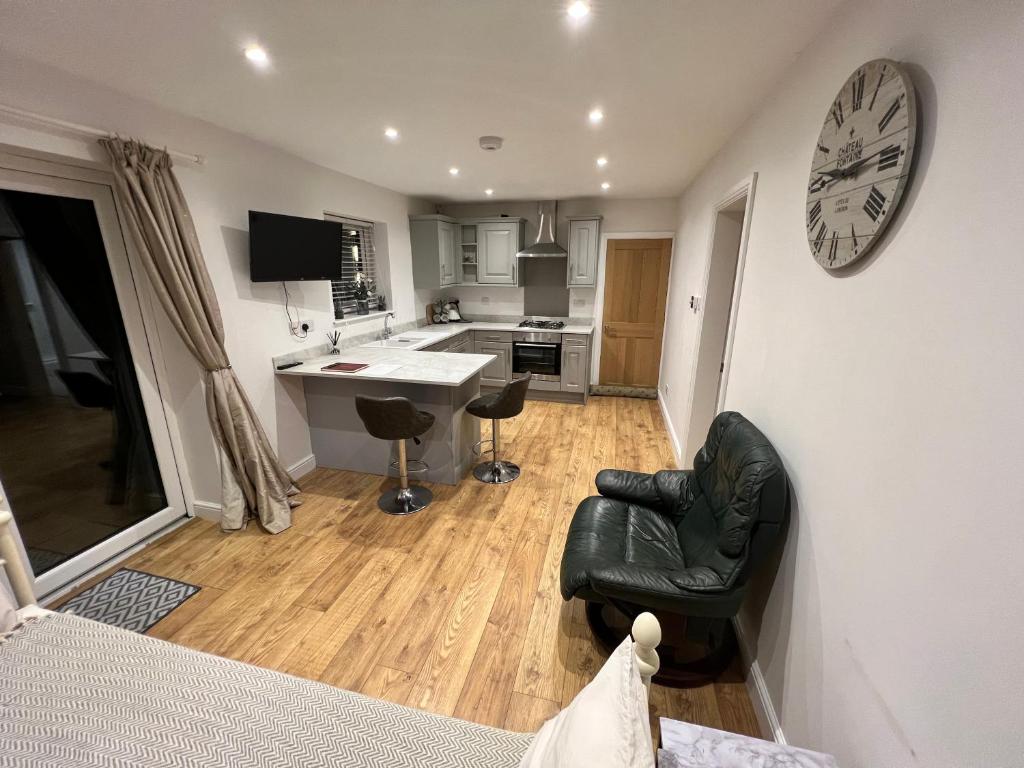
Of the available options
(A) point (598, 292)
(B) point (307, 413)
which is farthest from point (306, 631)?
(A) point (598, 292)

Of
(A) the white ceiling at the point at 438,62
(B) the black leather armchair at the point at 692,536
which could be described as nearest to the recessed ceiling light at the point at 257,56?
(A) the white ceiling at the point at 438,62

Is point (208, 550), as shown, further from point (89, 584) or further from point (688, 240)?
point (688, 240)

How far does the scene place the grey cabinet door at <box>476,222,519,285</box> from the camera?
17.3 ft

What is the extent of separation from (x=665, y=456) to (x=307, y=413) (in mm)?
3253

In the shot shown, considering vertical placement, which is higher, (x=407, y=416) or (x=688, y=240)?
(x=688, y=240)

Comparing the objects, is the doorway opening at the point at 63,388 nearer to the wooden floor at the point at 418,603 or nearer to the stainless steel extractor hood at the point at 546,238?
the wooden floor at the point at 418,603

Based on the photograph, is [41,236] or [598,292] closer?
[41,236]

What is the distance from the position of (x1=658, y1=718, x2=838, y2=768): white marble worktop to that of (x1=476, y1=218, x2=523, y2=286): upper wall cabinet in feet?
16.3

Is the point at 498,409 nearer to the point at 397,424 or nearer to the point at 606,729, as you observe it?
the point at 397,424

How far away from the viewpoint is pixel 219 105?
217 cm

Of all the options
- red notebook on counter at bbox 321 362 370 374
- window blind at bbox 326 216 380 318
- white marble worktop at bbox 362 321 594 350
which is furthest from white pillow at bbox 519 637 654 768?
window blind at bbox 326 216 380 318

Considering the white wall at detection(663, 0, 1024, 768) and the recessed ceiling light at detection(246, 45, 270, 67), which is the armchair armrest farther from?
the recessed ceiling light at detection(246, 45, 270, 67)

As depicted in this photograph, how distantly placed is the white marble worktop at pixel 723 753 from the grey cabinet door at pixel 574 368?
4228 millimetres

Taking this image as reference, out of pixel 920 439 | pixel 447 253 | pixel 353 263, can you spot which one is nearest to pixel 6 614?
pixel 920 439
